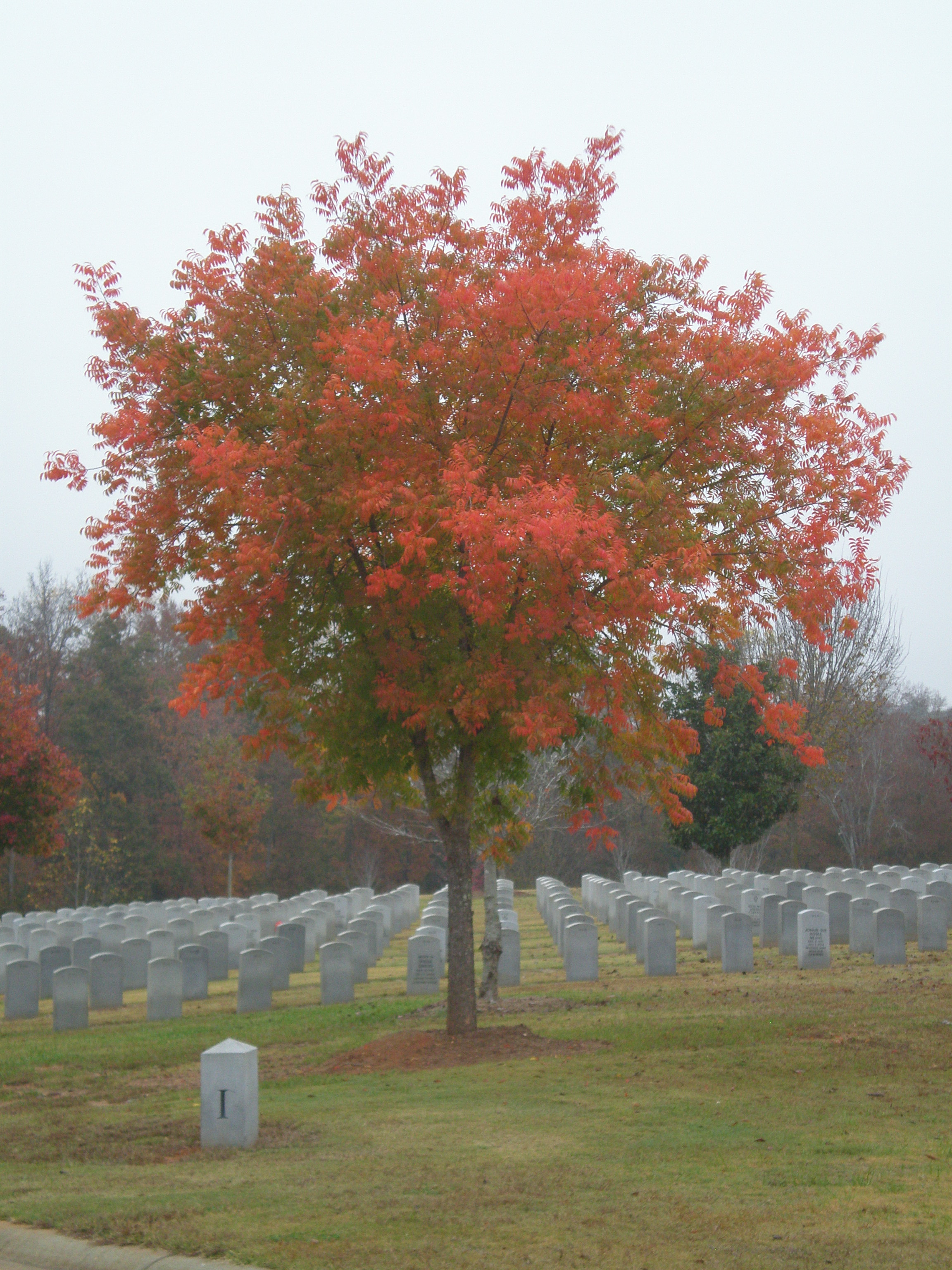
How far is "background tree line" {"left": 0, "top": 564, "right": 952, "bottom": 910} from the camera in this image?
32719 millimetres

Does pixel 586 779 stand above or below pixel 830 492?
below

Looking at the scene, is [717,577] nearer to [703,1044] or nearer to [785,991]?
[703,1044]

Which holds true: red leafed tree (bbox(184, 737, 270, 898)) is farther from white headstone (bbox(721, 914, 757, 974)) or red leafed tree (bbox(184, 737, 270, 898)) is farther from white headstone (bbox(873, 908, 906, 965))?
white headstone (bbox(873, 908, 906, 965))

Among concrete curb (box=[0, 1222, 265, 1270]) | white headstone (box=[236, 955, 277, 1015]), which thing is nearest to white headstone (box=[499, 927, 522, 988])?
white headstone (box=[236, 955, 277, 1015])

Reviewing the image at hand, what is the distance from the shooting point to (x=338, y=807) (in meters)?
53.3

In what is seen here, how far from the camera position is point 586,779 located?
11805 mm

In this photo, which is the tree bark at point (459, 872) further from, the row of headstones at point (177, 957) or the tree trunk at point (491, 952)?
the row of headstones at point (177, 957)

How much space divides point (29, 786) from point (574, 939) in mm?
9821

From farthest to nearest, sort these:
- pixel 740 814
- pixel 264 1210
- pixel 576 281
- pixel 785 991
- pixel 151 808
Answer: pixel 151 808
pixel 740 814
pixel 785 991
pixel 576 281
pixel 264 1210

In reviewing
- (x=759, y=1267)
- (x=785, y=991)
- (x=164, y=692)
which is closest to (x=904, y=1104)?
(x=759, y=1267)

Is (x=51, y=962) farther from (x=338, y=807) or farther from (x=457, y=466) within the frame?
(x=338, y=807)

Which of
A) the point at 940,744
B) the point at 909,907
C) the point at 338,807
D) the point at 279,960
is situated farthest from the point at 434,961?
the point at 338,807

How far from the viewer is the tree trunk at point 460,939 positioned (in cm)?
1175

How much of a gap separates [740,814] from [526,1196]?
87.7 ft
